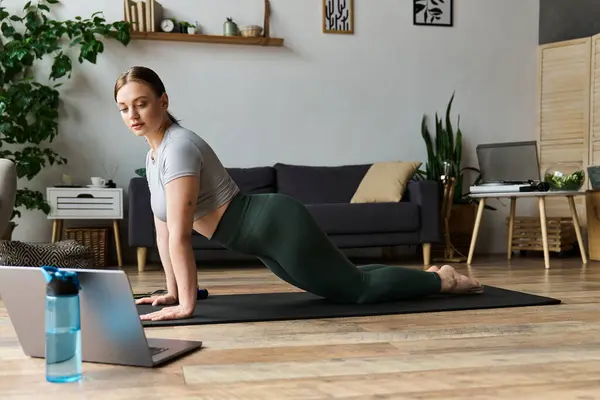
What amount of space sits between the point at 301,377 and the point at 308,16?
4.69 meters

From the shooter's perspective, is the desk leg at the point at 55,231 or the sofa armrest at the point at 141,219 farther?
the desk leg at the point at 55,231

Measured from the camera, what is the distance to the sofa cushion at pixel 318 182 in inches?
211

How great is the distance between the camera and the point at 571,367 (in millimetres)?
1622

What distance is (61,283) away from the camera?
1.39m

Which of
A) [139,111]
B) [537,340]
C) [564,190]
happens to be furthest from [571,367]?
[564,190]

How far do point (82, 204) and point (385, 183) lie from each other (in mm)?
2198

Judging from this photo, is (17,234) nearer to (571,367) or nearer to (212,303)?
(212,303)

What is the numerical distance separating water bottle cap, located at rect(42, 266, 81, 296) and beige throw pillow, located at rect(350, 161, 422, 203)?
3770 millimetres

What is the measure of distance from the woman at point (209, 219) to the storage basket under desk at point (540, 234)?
321 cm

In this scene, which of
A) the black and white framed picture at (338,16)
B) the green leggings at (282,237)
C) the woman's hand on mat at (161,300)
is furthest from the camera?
the black and white framed picture at (338,16)

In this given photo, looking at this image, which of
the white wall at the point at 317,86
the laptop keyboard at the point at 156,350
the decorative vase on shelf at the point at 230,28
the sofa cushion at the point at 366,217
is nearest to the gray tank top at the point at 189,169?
the laptop keyboard at the point at 156,350

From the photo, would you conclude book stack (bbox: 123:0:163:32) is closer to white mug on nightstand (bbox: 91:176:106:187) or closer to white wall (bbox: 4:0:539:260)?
white wall (bbox: 4:0:539:260)

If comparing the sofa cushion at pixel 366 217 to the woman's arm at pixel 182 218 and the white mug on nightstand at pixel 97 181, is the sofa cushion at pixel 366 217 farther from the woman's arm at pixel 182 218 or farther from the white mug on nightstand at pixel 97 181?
the woman's arm at pixel 182 218

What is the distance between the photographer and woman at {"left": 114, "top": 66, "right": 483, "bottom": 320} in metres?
2.12
